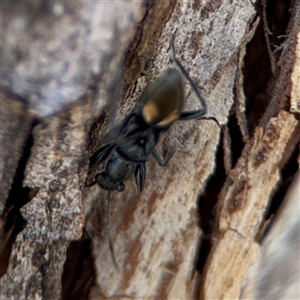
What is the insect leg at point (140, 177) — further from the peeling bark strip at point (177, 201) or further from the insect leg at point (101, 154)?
the insect leg at point (101, 154)

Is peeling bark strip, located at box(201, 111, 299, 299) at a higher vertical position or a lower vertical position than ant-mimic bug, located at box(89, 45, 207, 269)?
lower

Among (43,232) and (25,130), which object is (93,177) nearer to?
(43,232)

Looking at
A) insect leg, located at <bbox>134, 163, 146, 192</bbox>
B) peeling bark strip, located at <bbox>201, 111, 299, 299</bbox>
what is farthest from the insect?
peeling bark strip, located at <bbox>201, 111, 299, 299</bbox>

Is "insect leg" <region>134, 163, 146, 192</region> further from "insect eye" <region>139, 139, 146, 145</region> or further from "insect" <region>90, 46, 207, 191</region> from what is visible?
"insect eye" <region>139, 139, 146, 145</region>

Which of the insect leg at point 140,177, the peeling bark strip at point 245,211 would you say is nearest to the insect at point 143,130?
the insect leg at point 140,177

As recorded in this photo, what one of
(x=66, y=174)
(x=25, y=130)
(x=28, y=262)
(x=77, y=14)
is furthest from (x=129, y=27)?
(x=28, y=262)

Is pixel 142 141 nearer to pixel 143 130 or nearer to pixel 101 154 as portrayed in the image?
pixel 143 130

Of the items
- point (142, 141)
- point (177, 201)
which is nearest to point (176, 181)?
point (177, 201)

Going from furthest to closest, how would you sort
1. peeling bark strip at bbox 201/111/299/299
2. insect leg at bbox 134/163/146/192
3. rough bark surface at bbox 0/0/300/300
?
insect leg at bbox 134/163/146/192
peeling bark strip at bbox 201/111/299/299
rough bark surface at bbox 0/0/300/300
